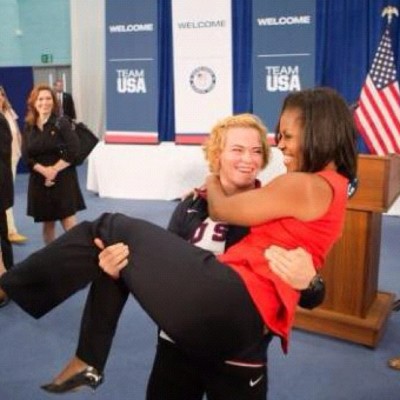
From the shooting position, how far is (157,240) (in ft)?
3.83

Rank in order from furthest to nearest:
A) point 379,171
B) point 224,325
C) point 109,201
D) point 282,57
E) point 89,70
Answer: point 89,70
point 109,201
point 282,57
point 379,171
point 224,325

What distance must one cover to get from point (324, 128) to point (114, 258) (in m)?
0.53

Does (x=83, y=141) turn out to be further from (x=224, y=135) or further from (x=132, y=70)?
(x=132, y=70)

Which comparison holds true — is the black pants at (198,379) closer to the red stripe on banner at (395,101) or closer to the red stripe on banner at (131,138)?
the red stripe on banner at (395,101)

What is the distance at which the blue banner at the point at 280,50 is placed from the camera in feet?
19.1

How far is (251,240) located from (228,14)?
5.42 meters

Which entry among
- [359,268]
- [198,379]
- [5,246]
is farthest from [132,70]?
[198,379]

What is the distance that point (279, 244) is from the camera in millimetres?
1148

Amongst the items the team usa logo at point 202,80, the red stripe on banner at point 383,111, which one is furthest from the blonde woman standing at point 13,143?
the red stripe on banner at point 383,111

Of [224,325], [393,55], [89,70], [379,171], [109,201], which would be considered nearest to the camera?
[224,325]

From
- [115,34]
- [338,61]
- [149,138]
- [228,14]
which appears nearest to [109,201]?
[149,138]

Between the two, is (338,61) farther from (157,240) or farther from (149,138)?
(157,240)

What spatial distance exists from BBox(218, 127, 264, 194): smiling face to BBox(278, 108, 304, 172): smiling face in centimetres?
27

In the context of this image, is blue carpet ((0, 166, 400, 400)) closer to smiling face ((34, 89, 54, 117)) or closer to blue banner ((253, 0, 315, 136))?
smiling face ((34, 89, 54, 117))
